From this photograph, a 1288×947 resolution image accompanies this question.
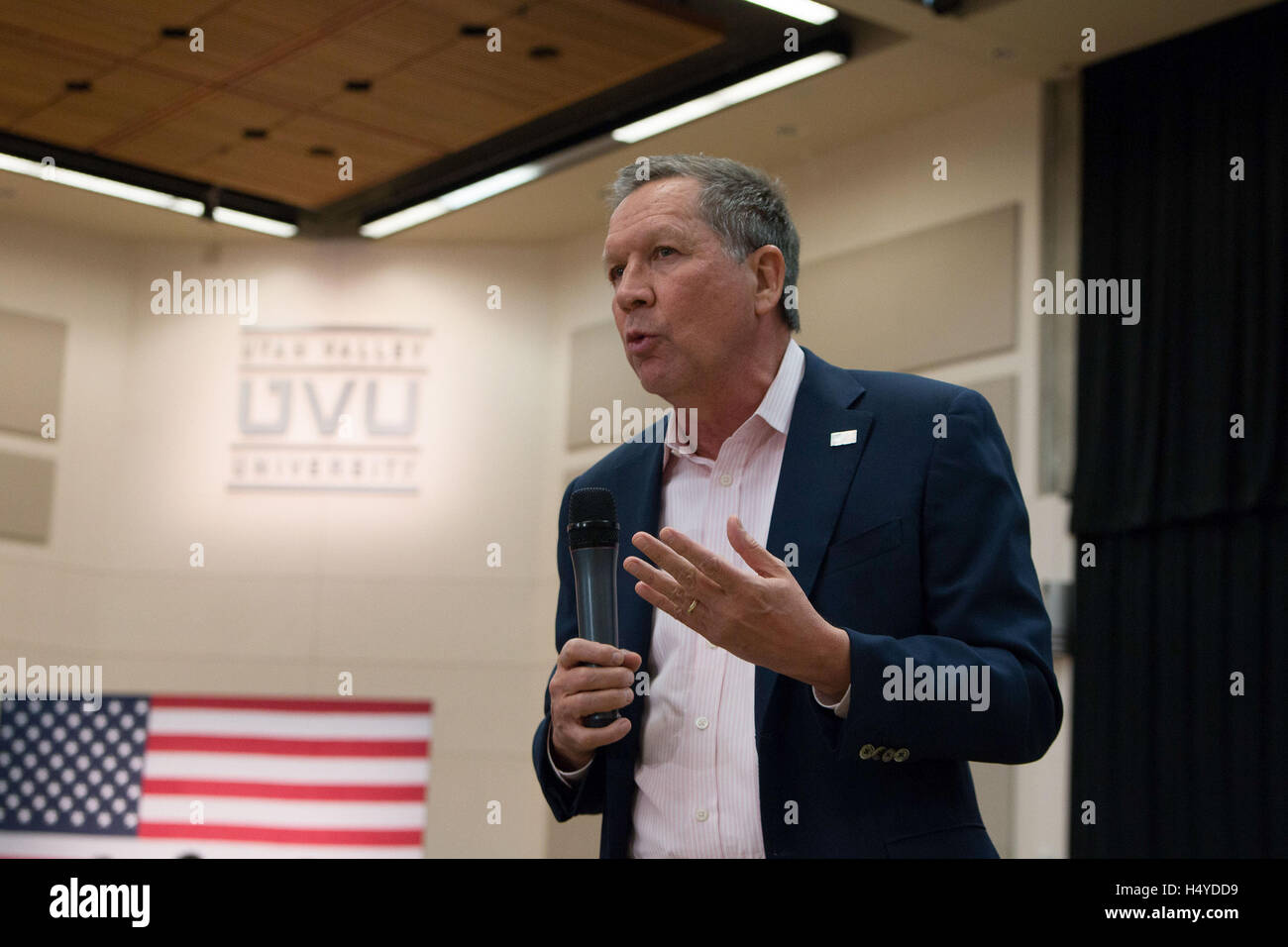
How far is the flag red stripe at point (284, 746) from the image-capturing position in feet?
30.6

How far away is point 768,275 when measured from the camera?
2.28 meters

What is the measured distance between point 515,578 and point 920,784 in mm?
7953

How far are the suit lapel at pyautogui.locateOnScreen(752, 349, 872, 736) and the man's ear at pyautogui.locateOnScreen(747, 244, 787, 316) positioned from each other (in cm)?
21

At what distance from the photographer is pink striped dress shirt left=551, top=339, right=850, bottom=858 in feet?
5.99

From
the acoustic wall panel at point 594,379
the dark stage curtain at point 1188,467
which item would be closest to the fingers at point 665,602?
the dark stage curtain at point 1188,467

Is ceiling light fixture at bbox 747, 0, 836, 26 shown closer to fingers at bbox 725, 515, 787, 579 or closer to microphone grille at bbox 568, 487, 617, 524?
microphone grille at bbox 568, 487, 617, 524

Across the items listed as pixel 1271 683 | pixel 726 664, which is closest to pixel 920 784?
pixel 726 664

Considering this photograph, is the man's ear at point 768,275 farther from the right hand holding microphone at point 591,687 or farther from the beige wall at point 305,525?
the beige wall at point 305,525

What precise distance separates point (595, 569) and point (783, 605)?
1.19 feet

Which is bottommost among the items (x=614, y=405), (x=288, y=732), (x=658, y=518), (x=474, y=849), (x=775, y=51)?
(x=474, y=849)

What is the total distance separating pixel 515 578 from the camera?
9.60 m

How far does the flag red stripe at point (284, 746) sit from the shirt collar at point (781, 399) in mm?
7568

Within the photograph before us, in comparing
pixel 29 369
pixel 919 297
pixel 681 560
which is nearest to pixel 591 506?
pixel 681 560
